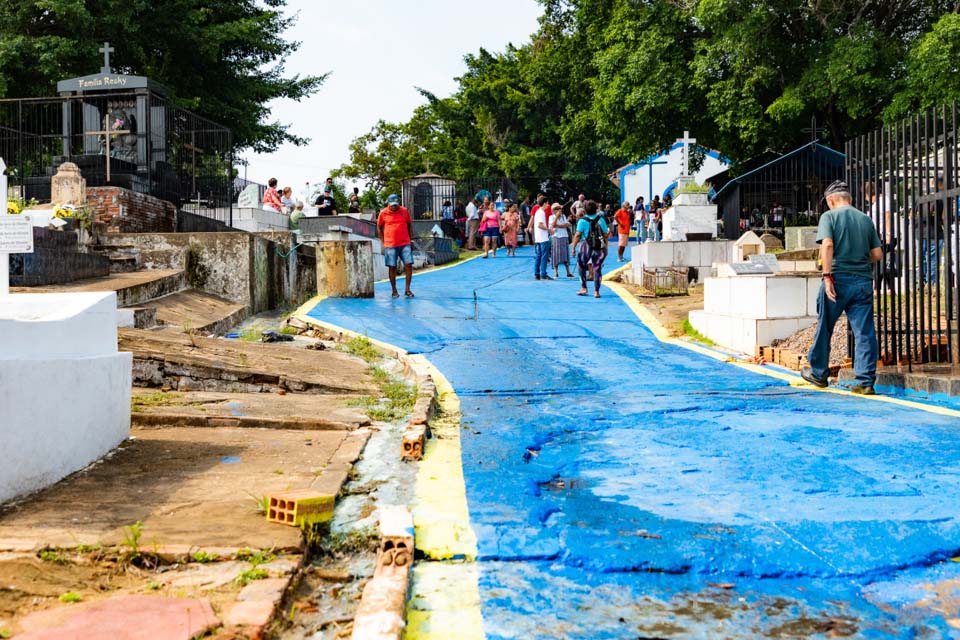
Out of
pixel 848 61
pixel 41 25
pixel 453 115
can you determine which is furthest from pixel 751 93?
pixel 453 115

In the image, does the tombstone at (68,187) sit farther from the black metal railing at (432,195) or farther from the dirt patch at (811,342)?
the black metal railing at (432,195)

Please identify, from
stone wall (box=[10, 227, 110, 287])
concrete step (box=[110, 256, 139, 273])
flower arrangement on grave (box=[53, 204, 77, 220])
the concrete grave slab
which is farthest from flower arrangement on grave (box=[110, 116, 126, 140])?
the concrete grave slab

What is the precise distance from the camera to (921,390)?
777 centimetres

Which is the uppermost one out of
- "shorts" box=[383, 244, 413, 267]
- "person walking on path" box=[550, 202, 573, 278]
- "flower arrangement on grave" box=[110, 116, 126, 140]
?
"flower arrangement on grave" box=[110, 116, 126, 140]

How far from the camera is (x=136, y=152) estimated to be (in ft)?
63.0

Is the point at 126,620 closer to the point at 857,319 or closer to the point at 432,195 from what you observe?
the point at 857,319

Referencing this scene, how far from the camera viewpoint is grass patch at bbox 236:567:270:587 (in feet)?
11.2

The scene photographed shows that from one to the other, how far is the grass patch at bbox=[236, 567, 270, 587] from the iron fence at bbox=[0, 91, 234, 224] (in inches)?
636

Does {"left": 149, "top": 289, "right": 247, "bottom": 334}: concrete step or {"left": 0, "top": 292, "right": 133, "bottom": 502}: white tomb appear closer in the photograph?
{"left": 0, "top": 292, "right": 133, "bottom": 502}: white tomb

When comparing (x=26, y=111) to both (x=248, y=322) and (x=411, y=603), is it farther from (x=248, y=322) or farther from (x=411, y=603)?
(x=411, y=603)

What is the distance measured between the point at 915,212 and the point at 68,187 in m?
13.6

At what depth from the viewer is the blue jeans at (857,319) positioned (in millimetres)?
8062

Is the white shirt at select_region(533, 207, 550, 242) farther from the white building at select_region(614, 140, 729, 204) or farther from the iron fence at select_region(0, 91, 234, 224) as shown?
the white building at select_region(614, 140, 729, 204)

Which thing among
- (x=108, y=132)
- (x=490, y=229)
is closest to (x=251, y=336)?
(x=108, y=132)
